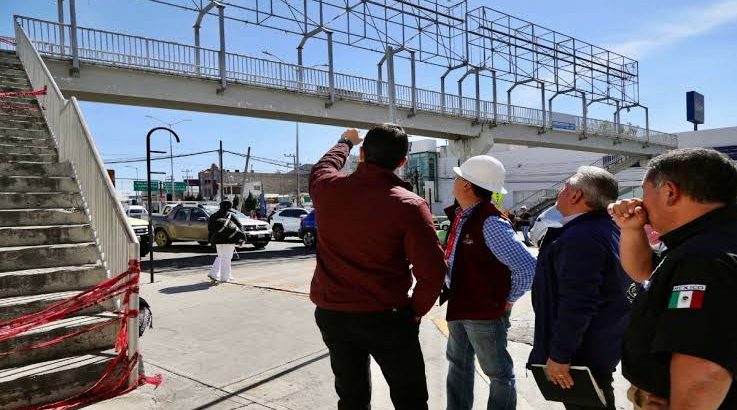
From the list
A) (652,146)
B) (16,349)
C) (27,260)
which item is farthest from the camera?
(652,146)

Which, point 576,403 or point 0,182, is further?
point 0,182

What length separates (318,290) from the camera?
2.68 metres

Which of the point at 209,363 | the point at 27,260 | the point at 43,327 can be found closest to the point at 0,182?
the point at 27,260

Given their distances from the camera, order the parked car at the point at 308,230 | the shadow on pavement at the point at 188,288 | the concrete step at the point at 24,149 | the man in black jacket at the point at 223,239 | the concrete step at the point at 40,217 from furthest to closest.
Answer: the parked car at the point at 308,230 < the man in black jacket at the point at 223,239 < the shadow on pavement at the point at 188,288 < the concrete step at the point at 24,149 < the concrete step at the point at 40,217

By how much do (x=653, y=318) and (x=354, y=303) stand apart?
4.38 feet

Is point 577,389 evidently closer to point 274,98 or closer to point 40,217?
point 40,217

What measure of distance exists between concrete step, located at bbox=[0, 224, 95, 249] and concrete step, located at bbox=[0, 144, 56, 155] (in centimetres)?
201

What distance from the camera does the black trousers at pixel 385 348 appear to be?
246 cm

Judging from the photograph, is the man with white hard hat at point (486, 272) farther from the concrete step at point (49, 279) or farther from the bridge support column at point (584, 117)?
the bridge support column at point (584, 117)

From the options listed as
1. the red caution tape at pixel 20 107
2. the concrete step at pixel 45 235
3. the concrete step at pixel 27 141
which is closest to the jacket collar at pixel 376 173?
the concrete step at pixel 45 235

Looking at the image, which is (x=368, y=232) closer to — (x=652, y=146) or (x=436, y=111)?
(x=436, y=111)

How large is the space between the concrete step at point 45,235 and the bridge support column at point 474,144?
70.1 feet

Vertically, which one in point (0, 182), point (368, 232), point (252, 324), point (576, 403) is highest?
point (0, 182)

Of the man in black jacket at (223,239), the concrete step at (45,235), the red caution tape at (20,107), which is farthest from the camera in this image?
the man in black jacket at (223,239)
